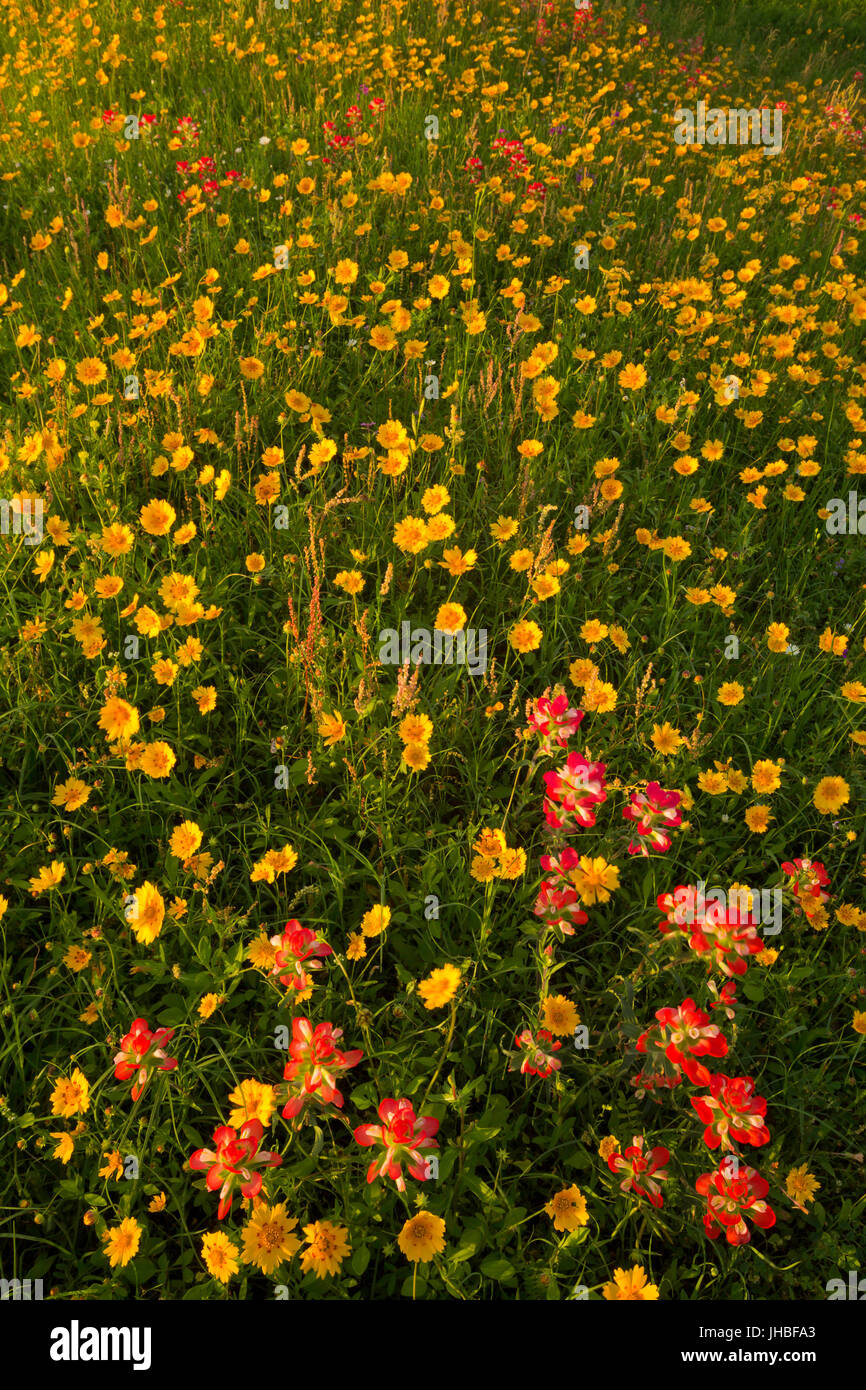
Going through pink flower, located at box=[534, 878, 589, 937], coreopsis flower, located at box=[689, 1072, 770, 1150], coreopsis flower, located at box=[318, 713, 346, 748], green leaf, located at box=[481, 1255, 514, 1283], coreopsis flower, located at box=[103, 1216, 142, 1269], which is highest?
coreopsis flower, located at box=[318, 713, 346, 748]

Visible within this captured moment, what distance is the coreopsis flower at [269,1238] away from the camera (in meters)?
1.18

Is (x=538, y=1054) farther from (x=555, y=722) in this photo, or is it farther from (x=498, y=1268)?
(x=555, y=722)

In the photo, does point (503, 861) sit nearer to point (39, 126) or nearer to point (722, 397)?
point (722, 397)

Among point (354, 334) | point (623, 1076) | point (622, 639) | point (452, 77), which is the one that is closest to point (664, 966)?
point (623, 1076)

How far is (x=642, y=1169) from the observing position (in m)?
1.32

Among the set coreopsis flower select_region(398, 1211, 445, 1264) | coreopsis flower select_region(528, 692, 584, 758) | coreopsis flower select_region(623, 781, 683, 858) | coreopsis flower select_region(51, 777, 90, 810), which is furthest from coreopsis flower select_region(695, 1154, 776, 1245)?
coreopsis flower select_region(51, 777, 90, 810)

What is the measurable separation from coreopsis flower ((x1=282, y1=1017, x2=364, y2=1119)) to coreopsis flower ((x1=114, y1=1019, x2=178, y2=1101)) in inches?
8.6

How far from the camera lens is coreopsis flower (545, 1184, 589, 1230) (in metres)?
1.32

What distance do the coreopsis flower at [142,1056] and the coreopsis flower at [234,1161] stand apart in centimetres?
15

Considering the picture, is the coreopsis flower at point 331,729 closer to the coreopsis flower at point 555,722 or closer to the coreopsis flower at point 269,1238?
the coreopsis flower at point 555,722

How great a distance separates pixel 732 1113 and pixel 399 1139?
0.55 metres

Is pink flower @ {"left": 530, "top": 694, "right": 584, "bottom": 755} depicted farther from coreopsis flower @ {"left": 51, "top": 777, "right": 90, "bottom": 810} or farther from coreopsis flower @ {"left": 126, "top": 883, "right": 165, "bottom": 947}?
coreopsis flower @ {"left": 51, "top": 777, "right": 90, "bottom": 810}

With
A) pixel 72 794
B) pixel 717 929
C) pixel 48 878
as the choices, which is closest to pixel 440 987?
pixel 717 929

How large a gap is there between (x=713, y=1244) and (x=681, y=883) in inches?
29.9
